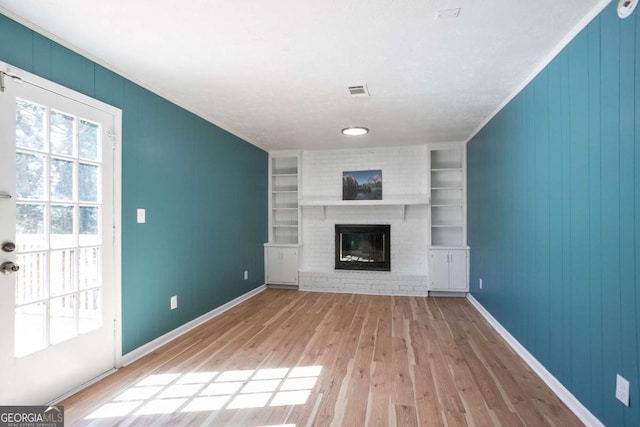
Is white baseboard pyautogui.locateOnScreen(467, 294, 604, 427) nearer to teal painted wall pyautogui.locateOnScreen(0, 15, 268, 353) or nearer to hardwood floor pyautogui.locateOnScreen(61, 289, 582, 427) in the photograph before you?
hardwood floor pyautogui.locateOnScreen(61, 289, 582, 427)

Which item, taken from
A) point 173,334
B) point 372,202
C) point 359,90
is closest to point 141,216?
point 173,334

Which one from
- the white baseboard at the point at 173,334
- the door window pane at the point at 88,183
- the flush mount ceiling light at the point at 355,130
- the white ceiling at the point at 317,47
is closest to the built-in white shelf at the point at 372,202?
the flush mount ceiling light at the point at 355,130

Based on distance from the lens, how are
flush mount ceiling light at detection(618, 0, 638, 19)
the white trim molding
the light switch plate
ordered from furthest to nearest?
the light switch plate
the white trim molding
flush mount ceiling light at detection(618, 0, 638, 19)

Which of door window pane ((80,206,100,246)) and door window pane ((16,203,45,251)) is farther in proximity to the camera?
door window pane ((80,206,100,246))

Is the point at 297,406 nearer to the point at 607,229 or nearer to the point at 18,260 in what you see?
the point at 18,260

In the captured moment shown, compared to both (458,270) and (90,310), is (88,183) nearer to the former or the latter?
(90,310)

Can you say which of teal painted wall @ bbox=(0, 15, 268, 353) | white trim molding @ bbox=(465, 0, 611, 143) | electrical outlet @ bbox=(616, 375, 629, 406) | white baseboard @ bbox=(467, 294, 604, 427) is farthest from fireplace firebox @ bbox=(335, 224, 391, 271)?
electrical outlet @ bbox=(616, 375, 629, 406)

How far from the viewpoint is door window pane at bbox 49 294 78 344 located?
2026mm

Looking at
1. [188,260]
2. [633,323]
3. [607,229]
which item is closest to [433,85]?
[607,229]

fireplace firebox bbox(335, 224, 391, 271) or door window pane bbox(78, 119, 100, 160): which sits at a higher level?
door window pane bbox(78, 119, 100, 160)

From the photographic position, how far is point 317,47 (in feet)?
7.09

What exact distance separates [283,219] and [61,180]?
3821 mm

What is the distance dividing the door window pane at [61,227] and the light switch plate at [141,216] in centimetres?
56

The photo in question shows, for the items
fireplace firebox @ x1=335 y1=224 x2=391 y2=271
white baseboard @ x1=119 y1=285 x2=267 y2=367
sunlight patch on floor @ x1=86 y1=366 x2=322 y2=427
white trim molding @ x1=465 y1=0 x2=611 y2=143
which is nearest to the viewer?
white trim molding @ x1=465 y1=0 x2=611 y2=143
